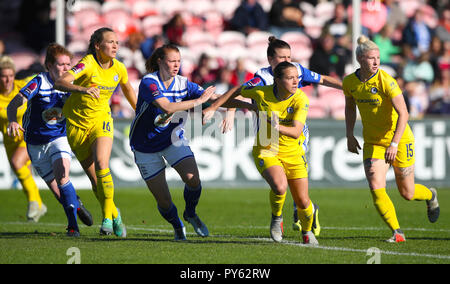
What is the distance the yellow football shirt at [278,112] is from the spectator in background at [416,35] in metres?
13.0

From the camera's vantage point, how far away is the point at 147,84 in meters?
8.19

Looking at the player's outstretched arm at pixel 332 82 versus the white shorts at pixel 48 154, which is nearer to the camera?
the player's outstretched arm at pixel 332 82

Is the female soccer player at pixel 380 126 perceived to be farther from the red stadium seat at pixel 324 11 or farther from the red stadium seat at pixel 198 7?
the red stadium seat at pixel 324 11

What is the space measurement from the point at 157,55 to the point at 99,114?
1.10 meters

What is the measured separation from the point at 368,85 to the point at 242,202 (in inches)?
223

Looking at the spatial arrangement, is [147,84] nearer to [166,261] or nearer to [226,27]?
[166,261]

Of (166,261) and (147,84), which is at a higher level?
(147,84)

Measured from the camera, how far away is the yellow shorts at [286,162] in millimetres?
8055

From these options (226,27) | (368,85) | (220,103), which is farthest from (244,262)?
(226,27)

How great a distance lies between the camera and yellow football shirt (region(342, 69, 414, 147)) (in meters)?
8.34

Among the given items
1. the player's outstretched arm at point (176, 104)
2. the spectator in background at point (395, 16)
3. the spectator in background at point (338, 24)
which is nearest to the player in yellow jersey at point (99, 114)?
the player's outstretched arm at point (176, 104)

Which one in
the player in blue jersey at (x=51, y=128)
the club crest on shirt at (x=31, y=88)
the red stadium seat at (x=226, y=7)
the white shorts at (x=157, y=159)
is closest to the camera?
the white shorts at (x=157, y=159)

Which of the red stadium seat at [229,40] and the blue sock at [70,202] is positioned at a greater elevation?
the red stadium seat at [229,40]

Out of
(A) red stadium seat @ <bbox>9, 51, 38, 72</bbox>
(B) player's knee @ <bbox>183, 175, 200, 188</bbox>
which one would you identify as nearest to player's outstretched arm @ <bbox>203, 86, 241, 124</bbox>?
(B) player's knee @ <bbox>183, 175, 200, 188</bbox>
